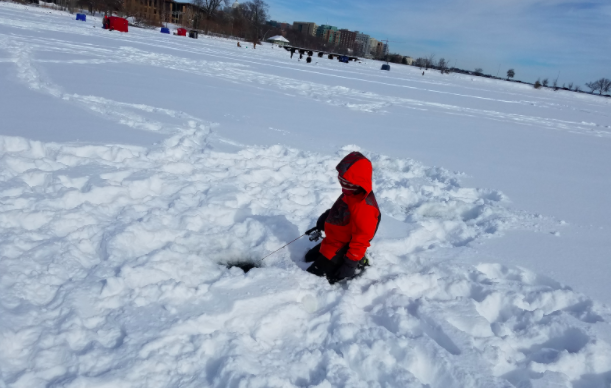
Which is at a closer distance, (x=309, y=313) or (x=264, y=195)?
(x=309, y=313)

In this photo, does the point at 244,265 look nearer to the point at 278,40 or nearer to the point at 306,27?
the point at 278,40

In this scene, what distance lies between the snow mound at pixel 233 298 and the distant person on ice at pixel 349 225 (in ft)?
0.49

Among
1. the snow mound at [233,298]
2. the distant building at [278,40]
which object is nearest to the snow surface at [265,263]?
the snow mound at [233,298]

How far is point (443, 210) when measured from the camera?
4.09 m

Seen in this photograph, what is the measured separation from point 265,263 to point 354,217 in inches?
33.4

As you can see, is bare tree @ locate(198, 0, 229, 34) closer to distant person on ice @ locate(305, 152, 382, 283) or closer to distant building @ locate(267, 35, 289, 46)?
distant building @ locate(267, 35, 289, 46)

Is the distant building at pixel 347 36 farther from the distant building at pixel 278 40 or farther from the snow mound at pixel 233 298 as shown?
the snow mound at pixel 233 298

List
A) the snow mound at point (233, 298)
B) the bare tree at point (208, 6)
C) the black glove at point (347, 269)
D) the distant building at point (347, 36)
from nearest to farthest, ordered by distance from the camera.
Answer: the snow mound at point (233, 298) < the black glove at point (347, 269) < the bare tree at point (208, 6) < the distant building at point (347, 36)

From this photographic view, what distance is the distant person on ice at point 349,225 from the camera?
2.43 m

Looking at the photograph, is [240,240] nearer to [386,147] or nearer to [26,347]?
[26,347]

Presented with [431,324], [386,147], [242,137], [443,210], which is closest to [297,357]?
[431,324]

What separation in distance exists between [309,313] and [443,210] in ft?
7.28

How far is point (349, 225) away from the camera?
9.04ft

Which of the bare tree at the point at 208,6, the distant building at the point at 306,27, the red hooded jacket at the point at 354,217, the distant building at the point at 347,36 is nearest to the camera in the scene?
the red hooded jacket at the point at 354,217
